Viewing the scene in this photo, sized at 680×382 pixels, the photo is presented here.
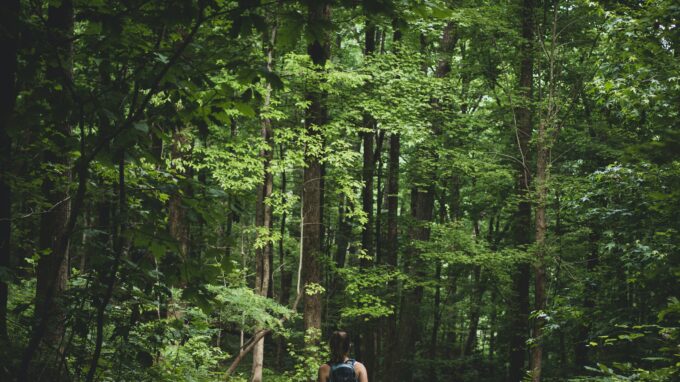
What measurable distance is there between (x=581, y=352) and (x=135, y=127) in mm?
18256

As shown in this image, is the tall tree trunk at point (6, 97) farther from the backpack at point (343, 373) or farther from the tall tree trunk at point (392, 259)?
the tall tree trunk at point (392, 259)

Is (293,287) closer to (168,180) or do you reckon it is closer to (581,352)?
(581,352)

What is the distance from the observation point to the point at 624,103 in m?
6.80

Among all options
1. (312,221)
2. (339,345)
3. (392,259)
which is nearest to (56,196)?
(339,345)

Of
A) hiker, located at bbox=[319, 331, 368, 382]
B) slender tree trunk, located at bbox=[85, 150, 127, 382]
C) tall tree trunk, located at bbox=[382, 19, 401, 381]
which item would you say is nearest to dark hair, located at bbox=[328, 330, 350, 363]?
hiker, located at bbox=[319, 331, 368, 382]

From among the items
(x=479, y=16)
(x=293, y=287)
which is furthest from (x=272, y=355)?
(x=479, y=16)

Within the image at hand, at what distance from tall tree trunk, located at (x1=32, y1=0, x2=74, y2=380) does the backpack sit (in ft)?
7.92

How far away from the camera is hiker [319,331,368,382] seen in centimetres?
522

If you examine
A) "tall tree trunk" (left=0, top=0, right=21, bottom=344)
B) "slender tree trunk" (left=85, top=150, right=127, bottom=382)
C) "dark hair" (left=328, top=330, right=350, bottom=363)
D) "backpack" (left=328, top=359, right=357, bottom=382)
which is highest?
"tall tree trunk" (left=0, top=0, right=21, bottom=344)

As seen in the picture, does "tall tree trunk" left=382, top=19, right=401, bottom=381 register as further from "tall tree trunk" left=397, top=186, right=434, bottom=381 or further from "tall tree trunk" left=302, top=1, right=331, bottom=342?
"tall tree trunk" left=302, top=1, right=331, bottom=342

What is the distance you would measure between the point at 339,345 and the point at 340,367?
207 millimetres

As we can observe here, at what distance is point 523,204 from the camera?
54.0 ft

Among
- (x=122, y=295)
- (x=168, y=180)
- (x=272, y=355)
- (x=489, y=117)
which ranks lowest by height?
(x=272, y=355)

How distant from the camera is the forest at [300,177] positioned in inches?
101
